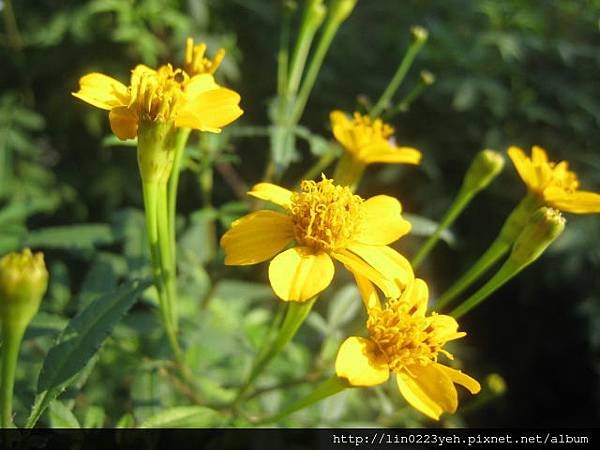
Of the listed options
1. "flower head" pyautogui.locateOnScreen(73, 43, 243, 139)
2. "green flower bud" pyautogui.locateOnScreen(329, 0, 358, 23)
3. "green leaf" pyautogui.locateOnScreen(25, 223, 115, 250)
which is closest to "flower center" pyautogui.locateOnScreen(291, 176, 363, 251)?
"flower head" pyautogui.locateOnScreen(73, 43, 243, 139)

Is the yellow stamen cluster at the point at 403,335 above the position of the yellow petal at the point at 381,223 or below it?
below

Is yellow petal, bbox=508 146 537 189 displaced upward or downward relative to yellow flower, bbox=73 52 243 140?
downward

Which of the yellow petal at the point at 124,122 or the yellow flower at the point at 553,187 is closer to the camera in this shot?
the yellow petal at the point at 124,122

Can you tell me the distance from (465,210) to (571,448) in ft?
3.82

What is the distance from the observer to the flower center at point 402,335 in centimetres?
109

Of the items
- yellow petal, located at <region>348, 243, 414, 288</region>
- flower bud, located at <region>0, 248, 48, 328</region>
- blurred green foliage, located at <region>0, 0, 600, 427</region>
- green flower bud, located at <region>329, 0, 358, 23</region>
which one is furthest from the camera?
blurred green foliage, located at <region>0, 0, 600, 427</region>

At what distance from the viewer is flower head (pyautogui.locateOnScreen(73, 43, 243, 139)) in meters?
1.06

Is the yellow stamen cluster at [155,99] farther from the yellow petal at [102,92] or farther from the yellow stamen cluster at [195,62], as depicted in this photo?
the yellow stamen cluster at [195,62]

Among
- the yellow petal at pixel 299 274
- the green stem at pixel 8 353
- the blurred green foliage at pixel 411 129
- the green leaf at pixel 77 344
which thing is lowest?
the blurred green foliage at pixel 411 129

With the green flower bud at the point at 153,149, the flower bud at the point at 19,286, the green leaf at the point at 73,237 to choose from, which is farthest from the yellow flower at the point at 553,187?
the green leaf at the point at 73,237

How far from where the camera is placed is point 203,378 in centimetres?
173

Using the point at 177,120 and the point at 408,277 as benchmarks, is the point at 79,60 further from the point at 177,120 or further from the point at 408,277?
the point at 408,277

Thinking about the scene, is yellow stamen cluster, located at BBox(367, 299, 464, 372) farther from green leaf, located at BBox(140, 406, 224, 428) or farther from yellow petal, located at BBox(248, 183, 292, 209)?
green leaf, located at BBox(140, 406, 224, 428)

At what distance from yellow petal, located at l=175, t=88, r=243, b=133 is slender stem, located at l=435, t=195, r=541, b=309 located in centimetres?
56
